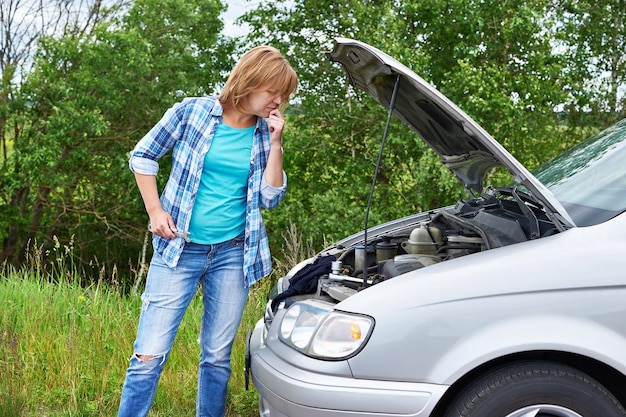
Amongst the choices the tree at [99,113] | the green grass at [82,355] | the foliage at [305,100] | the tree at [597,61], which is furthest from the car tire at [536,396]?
the tree at [597,61]

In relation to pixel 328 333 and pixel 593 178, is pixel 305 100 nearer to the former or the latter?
pixel 593 178

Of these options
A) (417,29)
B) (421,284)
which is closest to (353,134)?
(417,29)

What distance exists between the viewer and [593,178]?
3162 millimetres

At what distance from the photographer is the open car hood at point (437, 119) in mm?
2742

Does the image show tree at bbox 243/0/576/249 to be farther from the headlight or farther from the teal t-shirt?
the headlight

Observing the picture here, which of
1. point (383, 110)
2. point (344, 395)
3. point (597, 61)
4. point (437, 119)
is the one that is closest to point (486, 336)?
point (344, 395)

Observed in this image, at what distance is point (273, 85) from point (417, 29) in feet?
34.4

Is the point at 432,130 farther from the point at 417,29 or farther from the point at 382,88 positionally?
the point at 417,29

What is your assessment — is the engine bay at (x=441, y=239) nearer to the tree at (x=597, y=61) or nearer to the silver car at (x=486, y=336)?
the silver car at (x=486, y=336)

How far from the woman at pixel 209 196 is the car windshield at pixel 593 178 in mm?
1206

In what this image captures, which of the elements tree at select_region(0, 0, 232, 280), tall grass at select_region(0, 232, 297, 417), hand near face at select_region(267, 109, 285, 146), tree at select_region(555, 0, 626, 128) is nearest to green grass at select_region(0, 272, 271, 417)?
tall grass at select_region(0, 232, 297, 417)

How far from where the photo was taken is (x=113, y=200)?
14.0 m

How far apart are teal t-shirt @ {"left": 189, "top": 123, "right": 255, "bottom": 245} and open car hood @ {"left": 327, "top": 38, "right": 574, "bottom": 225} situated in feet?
1.87

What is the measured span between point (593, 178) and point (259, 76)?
1.41m
